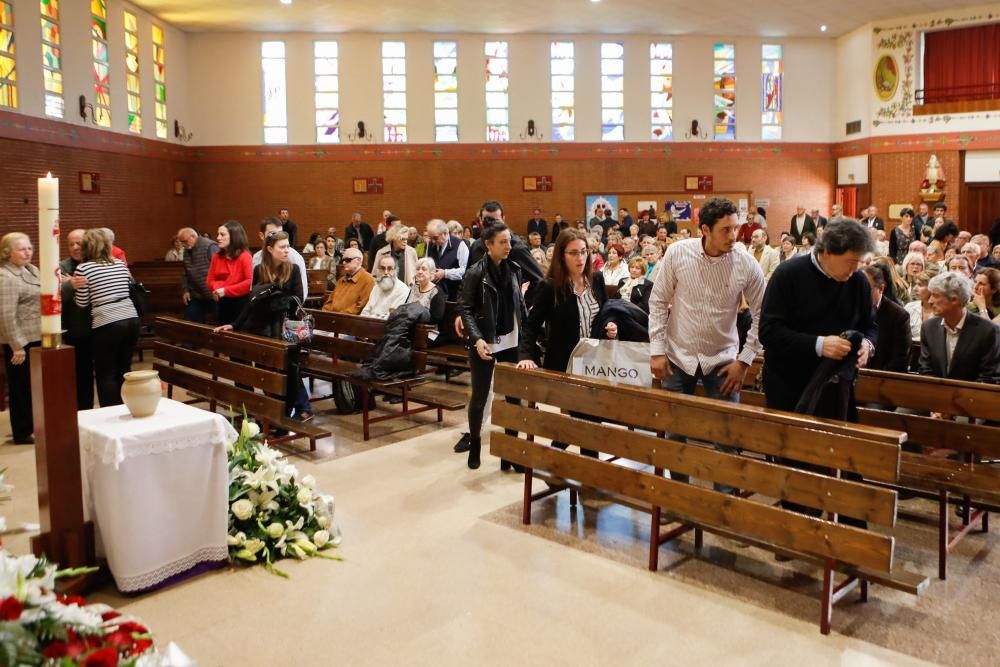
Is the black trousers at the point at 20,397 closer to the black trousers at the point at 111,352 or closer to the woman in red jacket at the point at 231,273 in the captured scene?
the black trousers at the point at 111,352

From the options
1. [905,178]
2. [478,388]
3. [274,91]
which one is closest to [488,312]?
[478,388]

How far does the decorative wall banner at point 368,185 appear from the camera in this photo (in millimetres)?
21641

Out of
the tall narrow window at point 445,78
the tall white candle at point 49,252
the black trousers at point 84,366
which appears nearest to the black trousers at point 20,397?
the black trousers at point 84,366

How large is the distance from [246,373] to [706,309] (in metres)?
3.71

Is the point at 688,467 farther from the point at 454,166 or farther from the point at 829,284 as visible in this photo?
the point at 454,166

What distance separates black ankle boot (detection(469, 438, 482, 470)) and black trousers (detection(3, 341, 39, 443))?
3.66 metres

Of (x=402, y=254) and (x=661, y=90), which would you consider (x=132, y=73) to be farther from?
(x=661, y=90)

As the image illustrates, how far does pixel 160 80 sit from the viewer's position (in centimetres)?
1961

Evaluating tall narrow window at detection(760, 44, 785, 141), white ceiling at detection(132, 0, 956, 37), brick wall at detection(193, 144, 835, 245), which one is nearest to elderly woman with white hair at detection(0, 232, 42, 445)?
white ceiling at detection(132, 0, 956, 37)

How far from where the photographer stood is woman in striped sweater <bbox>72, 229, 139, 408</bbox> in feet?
21.2

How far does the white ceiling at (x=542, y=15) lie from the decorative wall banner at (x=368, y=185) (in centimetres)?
376

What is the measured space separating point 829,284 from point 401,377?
3.90m

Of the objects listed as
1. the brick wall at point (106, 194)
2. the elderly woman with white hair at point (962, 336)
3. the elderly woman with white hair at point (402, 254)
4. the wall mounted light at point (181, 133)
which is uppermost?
the wall mounted light at point (181, 133)

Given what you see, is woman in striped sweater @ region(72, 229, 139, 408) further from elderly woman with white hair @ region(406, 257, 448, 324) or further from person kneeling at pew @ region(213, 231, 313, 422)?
elderly woman with white hair @ region(406, 257, 448, 324)
